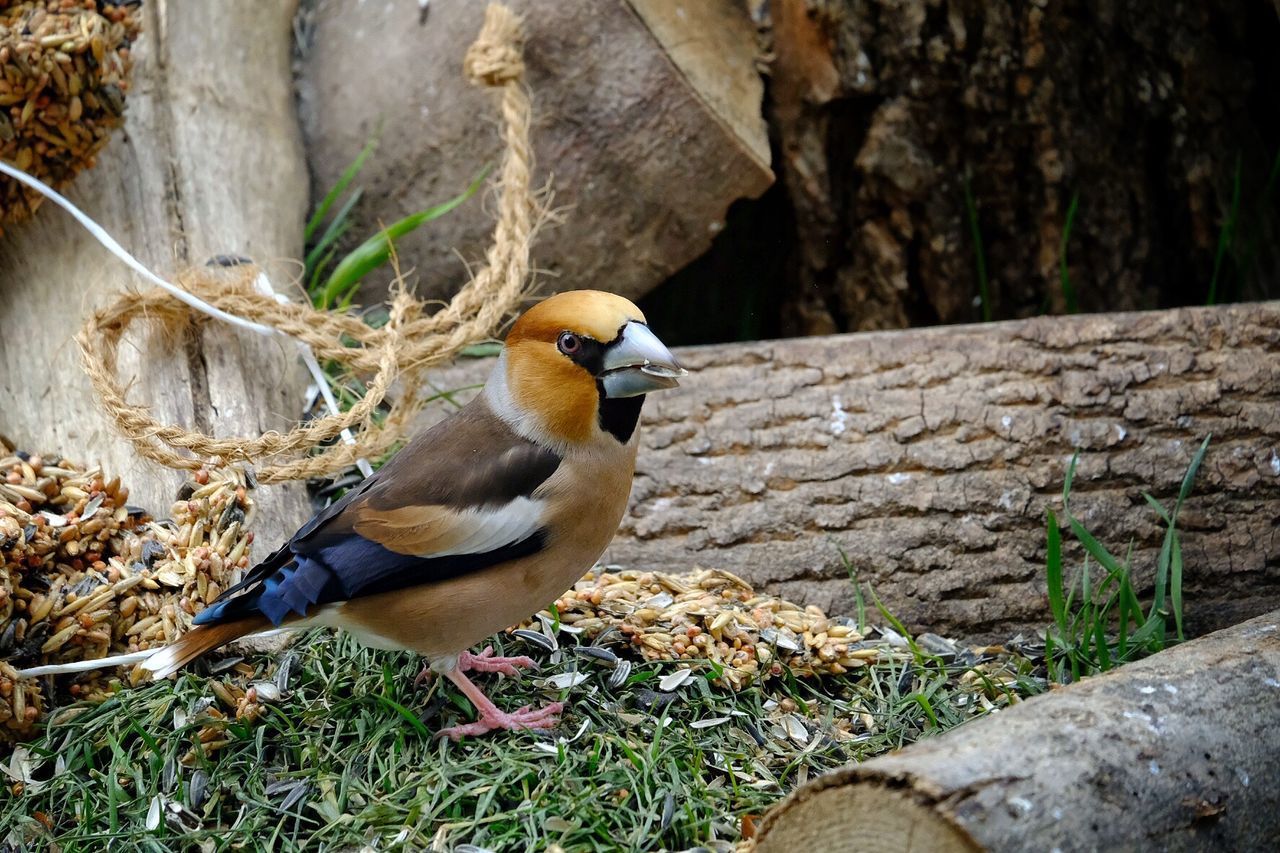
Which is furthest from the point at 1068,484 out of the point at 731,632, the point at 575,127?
the point at 575,127

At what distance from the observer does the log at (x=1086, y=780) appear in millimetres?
1964

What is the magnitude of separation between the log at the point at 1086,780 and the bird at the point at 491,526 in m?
0.88

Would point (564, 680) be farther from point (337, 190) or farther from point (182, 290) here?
point (337, 190)

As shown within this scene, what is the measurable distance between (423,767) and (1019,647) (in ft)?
5.76

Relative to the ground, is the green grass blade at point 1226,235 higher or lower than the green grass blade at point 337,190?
lower

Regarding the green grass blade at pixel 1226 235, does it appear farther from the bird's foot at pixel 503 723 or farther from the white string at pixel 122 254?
the white string at pixel 122 254

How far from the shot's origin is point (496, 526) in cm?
277

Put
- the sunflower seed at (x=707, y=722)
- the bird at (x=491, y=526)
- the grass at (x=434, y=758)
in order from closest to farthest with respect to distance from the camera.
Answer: the grass at (x=434, y=758)
the bird at (x=491, y=526)
the sunflower seed at (x=707, y=722)

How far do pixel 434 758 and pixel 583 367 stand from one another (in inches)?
39.3

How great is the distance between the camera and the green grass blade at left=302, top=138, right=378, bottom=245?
189 inches

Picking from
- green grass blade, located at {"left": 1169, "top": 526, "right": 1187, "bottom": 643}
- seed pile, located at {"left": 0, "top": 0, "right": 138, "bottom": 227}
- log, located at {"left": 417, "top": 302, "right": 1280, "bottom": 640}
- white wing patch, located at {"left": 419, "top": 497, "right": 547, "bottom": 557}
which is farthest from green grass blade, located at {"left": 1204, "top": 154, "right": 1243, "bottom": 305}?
seed pile, located at {"left": 0, "top": 0, "right": 138, "bottom": 227}

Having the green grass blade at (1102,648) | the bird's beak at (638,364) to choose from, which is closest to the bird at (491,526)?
the bird's beak at (638,364)

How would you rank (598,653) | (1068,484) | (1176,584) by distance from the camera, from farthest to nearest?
(1068,484)
(1176,584)
(598,653)

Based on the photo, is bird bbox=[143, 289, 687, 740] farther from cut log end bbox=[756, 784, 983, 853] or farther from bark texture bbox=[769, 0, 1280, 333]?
bark texture bbox=[769, 0, 1280, 333]
